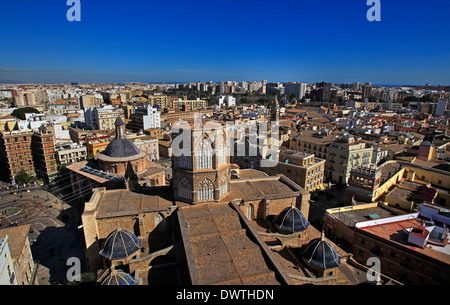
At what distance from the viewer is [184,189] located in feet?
67.2

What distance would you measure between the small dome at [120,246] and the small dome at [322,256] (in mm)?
11713

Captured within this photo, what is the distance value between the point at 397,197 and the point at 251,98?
15484 centimetres

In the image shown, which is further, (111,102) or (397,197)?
(111,102)

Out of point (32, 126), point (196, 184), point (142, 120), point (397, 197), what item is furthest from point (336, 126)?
point (32, 126)

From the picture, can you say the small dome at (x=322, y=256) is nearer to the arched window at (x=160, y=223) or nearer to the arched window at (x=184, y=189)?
the arched window at (x=184, y=189)

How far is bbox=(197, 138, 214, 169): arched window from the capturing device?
19.4 metres

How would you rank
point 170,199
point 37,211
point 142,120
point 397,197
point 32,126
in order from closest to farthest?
point 170,199 → point 397,197 → point 37,211 → point 32,126 → point 142,120

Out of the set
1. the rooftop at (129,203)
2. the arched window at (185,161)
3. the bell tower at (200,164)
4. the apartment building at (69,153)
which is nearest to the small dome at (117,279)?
the rooftop at (129,203)

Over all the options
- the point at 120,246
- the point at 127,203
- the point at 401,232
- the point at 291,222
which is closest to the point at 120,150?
the point at 127,203

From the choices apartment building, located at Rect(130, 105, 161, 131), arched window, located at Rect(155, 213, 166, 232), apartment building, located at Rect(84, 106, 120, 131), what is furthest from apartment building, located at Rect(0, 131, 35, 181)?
arched window, located at Rect(155, 213, 166, 232)

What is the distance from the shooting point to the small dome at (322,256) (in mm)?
16812

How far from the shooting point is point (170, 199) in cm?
2148
